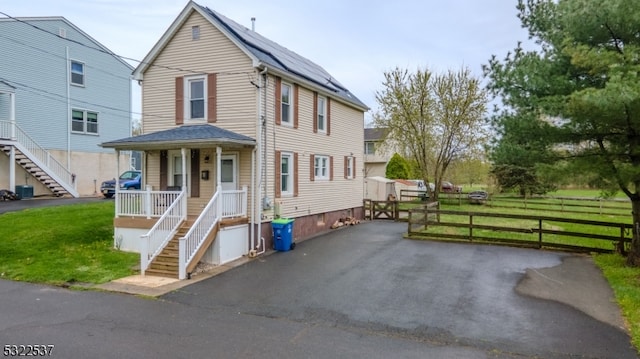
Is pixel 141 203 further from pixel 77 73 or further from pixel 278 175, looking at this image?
pixel 77 73

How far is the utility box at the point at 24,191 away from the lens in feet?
70.5

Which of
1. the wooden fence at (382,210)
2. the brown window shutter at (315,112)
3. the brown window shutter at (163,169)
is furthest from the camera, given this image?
the wooden fence at (382,210)

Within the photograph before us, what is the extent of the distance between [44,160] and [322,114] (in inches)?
656

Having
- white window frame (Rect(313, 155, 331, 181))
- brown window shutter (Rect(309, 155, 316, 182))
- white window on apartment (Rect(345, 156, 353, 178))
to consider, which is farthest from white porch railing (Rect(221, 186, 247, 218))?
white window on apartment (Rect(345, 156, 353, 178))

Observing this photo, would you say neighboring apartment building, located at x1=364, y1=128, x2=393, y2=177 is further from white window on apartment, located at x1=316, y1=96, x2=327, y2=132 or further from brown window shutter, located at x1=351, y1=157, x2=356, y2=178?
white window on apartment, located at x1=316, y1=96, x2=327, y2=132

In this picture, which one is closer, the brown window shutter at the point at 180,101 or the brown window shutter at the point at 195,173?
the brown window shutter at the point at 195,173

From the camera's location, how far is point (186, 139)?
11.6 m

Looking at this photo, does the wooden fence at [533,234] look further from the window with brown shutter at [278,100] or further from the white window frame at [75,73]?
the white window frame at [75,73]

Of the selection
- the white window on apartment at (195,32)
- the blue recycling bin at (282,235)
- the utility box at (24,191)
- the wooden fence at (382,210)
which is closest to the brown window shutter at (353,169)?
the wooden fence at (382,210)

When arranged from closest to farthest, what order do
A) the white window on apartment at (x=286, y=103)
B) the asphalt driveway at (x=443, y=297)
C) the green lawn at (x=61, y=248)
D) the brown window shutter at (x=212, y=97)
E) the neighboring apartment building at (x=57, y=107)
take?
1. the asphalt driveway at (x=443, y=297)
2. the green lawn at (x=61, y=248)
3. the brown window shutter at (x=212, y=97)
4. the white window on apartment at (x=286, y=103)
5. the neighboring apartment building at (x=57, y=107)

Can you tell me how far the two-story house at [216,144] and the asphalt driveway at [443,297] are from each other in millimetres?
1761

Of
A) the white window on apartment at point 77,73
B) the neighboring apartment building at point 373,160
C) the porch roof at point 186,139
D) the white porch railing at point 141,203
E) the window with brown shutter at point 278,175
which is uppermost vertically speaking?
the white window on apartment at point 77,73

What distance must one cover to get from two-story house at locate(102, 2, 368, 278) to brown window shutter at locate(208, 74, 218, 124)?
33 mm

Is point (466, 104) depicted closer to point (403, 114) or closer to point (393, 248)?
point (403, 114)
